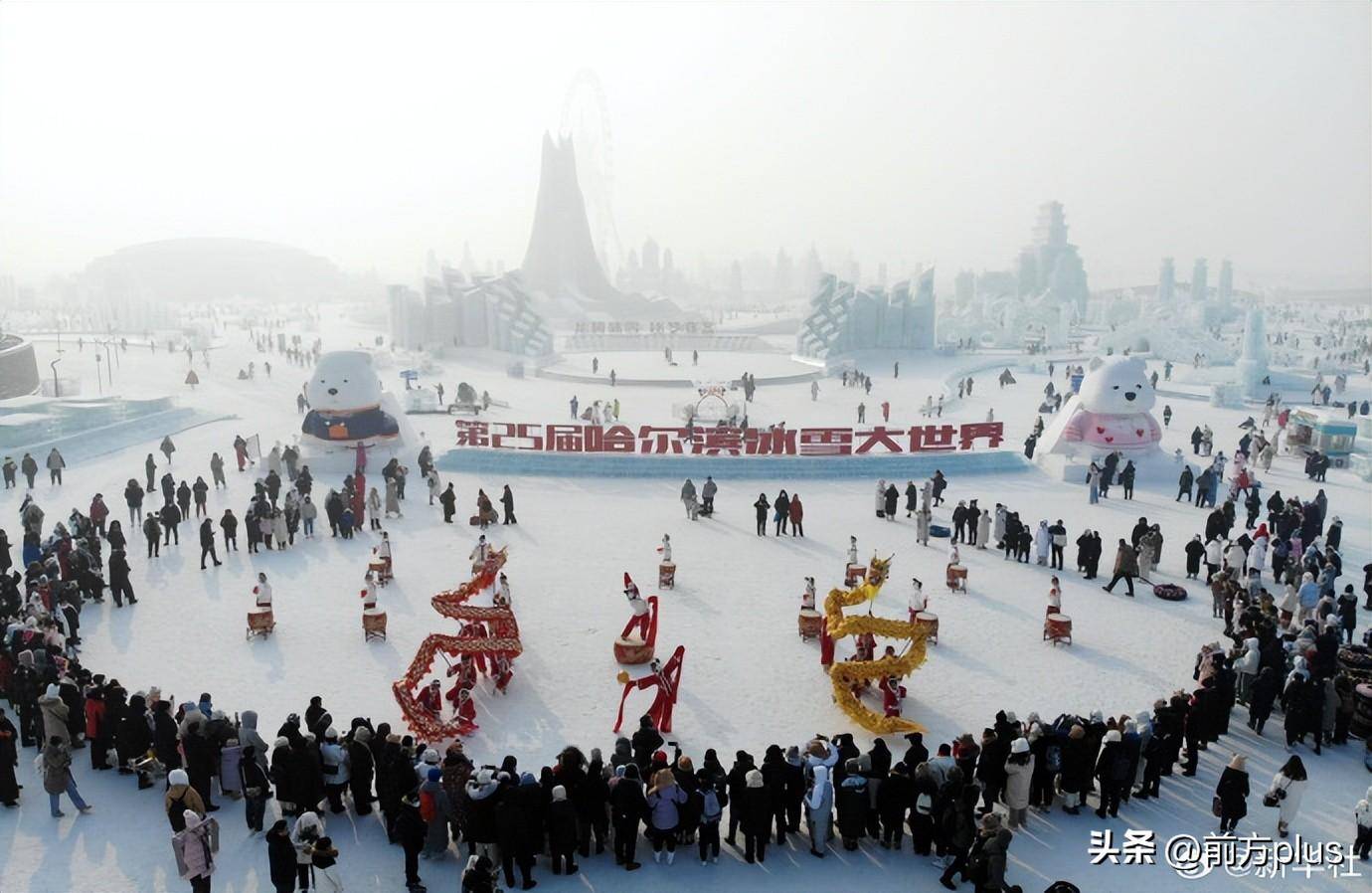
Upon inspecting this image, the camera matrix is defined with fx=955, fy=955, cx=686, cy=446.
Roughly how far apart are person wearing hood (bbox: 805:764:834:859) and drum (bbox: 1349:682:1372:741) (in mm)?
5987

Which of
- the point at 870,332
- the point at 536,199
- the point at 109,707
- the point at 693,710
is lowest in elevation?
the point at 693,710

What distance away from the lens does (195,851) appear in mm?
7270

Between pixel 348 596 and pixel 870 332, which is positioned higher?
pixel 870 332

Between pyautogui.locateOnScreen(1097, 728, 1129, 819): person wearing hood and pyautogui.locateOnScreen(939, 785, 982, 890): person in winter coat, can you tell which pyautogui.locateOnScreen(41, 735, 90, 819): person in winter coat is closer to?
pyautogui.locateOnScreen(939, 785, 982, 890): person in winter coat

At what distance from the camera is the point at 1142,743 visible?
29.0ft

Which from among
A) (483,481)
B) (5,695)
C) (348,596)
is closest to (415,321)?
(483,481)

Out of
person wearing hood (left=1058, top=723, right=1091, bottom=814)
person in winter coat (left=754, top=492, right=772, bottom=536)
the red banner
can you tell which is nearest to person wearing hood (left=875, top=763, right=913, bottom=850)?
person wearing hood (left=1058, top=723, right=1091, bottom=814)

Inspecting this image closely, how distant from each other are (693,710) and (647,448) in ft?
43.1

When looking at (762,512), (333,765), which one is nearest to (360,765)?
(333,765)

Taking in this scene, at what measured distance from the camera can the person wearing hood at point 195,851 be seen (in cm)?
724

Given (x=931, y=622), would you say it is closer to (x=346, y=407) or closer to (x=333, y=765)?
(x=333, y=765)

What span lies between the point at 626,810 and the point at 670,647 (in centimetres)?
463

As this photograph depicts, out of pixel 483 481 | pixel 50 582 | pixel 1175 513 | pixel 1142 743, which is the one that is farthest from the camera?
pixel 483 481

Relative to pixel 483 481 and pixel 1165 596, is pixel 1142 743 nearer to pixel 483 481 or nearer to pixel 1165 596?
pixel 1165 596
